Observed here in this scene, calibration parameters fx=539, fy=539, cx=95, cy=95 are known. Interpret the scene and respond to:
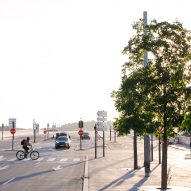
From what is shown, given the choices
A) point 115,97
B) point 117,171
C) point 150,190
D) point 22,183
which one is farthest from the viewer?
point 117,171

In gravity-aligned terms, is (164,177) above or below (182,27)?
below

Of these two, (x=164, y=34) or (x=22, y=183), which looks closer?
(x=164, y=34)

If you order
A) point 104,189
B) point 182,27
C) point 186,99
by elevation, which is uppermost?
point 182,27

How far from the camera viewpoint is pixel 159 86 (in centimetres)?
2048

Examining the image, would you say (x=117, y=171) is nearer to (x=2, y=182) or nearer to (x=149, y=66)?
(x=2, y=182)

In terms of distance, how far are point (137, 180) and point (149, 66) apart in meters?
7.52

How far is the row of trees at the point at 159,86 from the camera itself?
66.0ft

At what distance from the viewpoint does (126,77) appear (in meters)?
21.9

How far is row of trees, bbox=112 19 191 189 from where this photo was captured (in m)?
20.1

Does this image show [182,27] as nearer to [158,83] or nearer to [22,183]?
[158,83]

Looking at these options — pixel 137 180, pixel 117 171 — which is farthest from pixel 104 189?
pixel 117 171

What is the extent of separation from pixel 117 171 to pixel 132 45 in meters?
12.5

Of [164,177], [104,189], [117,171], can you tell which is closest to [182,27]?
[164,177]

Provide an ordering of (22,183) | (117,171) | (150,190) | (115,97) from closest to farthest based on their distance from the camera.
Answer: (150,190), (22,183), (115,97), (117,171)
